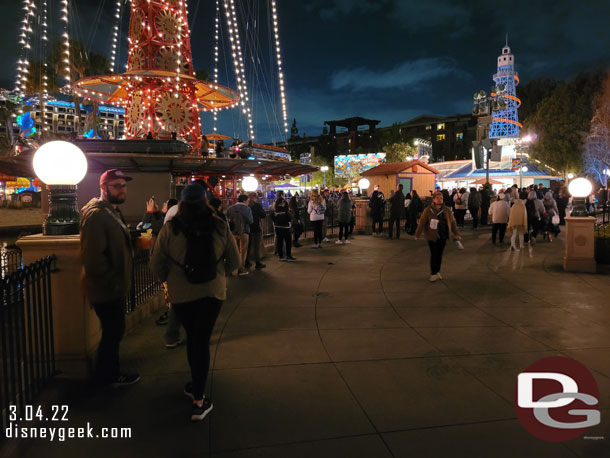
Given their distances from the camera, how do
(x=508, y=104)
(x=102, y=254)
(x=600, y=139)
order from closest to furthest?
1. (x=102, y=254)
2. (x=600, y=139)
3. (x=508, y=104)

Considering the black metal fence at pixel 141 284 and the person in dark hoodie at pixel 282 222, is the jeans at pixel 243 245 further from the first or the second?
the black metal fence at pixel 141 284

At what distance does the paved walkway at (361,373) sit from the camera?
2.94 m

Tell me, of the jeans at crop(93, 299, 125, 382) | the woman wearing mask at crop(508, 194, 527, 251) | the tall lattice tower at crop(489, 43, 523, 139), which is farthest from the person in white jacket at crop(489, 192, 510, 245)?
the tall lattice tower at crop(489, 43, 523, 139)

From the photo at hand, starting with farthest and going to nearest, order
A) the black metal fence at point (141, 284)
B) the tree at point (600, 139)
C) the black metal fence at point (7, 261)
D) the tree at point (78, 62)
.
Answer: the tree at point (78, 62), the tree at point (600, 139), the black metal fence at point (7, 261), the black metal fence at point (141, 284)

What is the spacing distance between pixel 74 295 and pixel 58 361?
0.65 meters

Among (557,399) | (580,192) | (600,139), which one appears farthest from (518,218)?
(600,139)

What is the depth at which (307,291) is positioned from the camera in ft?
24.4

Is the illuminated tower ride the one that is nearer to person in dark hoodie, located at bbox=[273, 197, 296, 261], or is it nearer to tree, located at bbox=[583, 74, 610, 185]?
person in dark hoodie, located at bbox=[273, 197, 296, 261]

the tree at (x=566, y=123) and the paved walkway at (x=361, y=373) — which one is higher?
the tree at (x=566, y=123)

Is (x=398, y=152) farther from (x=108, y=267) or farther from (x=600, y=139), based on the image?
(x=108, y=267)

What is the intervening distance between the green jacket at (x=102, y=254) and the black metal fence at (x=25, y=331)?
0.39 m

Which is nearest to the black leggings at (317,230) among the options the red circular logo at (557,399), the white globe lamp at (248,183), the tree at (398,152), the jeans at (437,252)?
the white globe lamp at (248,183)

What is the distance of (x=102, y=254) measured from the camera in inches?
139

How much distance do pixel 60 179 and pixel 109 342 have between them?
1.70 m
